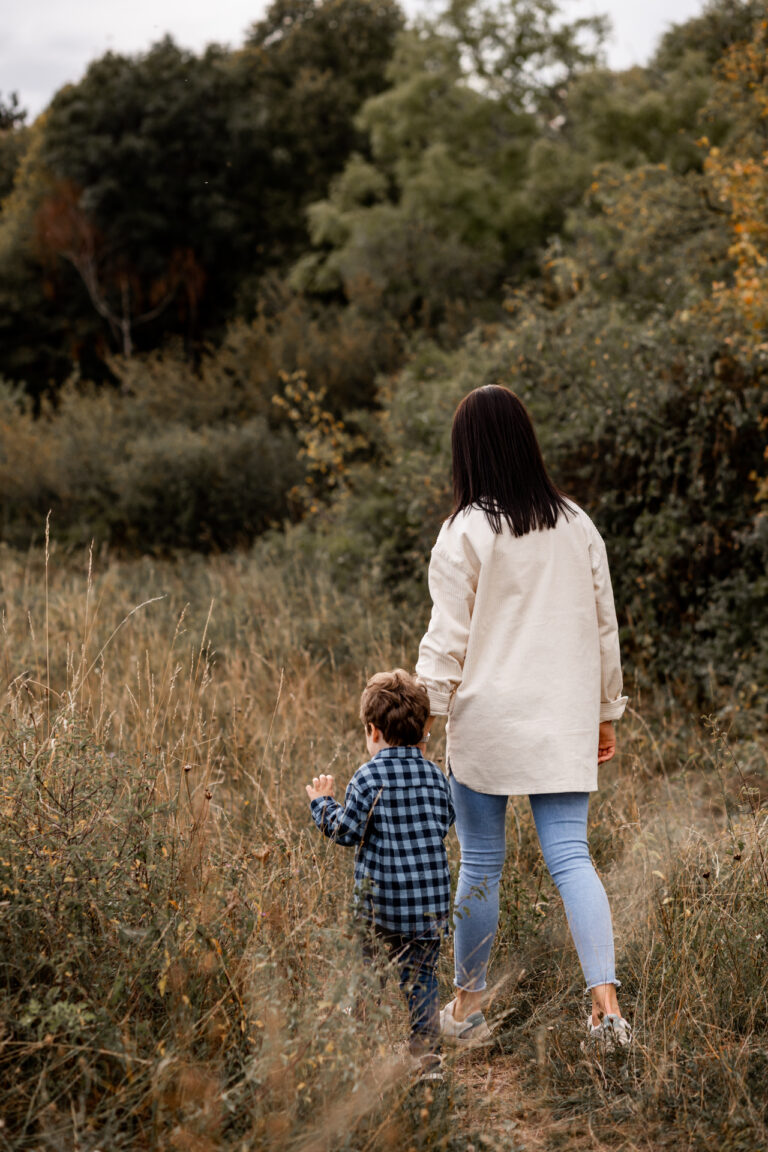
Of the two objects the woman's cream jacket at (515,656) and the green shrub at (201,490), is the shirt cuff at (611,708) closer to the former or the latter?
the woman's cream jacket at (515,656)

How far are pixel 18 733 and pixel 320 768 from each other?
1.73 m

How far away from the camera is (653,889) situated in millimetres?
3240

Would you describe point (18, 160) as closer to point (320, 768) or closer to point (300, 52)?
point (300, 52)

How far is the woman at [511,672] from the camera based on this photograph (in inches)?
101

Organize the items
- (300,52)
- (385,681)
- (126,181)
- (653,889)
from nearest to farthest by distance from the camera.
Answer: (385,681) → (653,889) → (126,181) → (300,52)

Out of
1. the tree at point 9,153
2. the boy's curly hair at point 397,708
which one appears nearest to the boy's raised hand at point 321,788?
the boy's curly hair at point 397,708

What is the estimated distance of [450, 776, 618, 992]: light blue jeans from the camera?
2555mm

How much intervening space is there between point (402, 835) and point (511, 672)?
52 cm

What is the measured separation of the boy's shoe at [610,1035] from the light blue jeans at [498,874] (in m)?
0.10

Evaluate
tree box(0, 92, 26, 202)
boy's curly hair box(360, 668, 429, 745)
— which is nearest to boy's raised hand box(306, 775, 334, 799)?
boy's curly hair box(360, 668, 429, 745)

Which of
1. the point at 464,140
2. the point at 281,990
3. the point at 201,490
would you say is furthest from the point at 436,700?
the point at 464,140

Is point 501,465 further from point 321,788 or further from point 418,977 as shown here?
point 418,977

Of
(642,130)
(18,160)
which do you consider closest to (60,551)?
(642,130)

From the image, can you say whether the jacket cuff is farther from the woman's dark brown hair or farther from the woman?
the woman's dark brown hair
